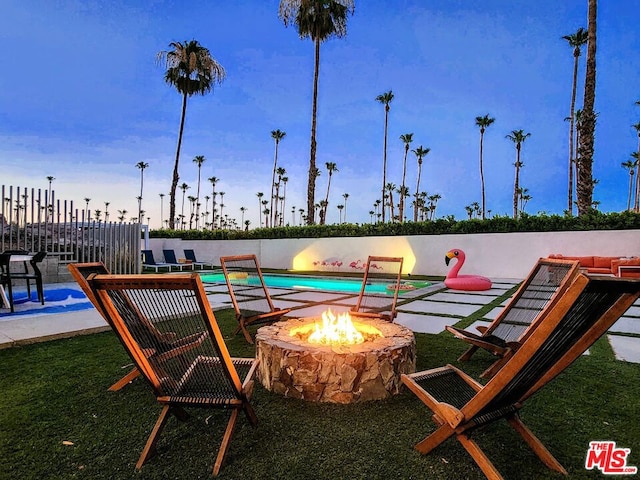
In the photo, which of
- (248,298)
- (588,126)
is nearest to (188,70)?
(248,298)

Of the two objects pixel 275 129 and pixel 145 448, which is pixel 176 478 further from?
pixel 275 129

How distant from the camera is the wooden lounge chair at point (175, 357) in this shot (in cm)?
166

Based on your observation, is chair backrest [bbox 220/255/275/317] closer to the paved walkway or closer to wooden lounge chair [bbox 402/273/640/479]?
the paved walkway

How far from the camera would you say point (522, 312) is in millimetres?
3352

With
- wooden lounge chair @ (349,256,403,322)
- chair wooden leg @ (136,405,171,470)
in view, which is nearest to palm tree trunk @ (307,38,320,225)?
wooden lounge chair @ (349,256,403,322)

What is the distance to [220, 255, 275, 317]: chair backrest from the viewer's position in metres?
4.62

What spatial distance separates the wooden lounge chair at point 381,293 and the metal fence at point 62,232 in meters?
7.59

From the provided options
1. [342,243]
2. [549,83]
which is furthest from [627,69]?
[342,243]

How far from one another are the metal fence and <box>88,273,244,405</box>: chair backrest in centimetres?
937

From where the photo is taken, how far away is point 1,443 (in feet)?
6.56

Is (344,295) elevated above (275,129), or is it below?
below

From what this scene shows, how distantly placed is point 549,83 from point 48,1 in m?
52.3

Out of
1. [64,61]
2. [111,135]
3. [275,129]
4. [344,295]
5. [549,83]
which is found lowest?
[344,295]

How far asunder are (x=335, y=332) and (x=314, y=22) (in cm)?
1748
